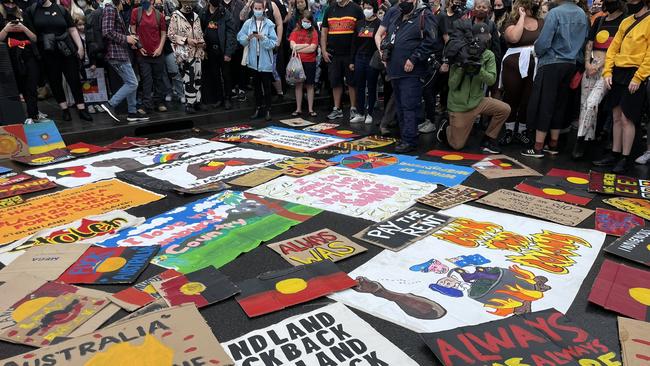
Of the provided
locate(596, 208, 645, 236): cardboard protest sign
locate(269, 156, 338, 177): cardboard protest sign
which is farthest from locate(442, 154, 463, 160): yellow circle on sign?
locate(596, 208, 645, 236): cardboard protest sign

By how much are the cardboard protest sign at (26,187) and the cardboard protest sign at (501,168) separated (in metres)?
4.21

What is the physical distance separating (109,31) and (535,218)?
19.5ft

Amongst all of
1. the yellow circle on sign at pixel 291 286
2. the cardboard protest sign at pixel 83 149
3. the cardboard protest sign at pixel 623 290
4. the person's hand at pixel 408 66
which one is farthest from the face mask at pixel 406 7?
the cardboard protest sign at pixel 83 149

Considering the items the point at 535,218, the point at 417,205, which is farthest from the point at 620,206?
the point at 417,205

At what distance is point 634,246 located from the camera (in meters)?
2.99

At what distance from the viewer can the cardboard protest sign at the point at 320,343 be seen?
6.53 feet

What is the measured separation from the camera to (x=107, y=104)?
24.6 ft

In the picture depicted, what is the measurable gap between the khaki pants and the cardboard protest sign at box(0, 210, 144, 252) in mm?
3676

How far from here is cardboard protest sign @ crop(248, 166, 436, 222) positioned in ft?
12.5

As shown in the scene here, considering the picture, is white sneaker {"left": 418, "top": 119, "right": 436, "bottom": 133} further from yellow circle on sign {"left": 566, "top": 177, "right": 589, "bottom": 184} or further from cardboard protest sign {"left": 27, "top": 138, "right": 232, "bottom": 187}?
cardboard protest sign {"left": 27, "top": 138, "right": 232, "bottom": 187}

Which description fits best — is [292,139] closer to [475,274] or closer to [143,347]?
[475,274]

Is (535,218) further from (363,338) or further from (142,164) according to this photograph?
(142,164)

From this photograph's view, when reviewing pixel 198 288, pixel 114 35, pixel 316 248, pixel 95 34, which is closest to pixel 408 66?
pixel 316 248

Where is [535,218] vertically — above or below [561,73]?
below
